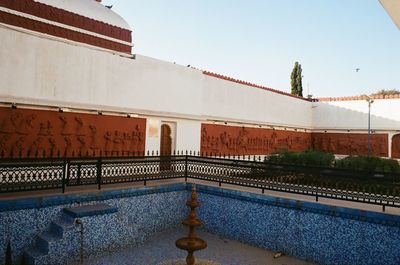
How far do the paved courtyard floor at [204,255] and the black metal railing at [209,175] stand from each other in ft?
5.23

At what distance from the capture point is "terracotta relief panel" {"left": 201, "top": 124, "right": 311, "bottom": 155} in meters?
15.6

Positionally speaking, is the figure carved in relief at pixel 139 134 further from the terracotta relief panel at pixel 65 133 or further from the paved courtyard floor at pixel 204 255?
the paved courtyard floor at pixel 204 255

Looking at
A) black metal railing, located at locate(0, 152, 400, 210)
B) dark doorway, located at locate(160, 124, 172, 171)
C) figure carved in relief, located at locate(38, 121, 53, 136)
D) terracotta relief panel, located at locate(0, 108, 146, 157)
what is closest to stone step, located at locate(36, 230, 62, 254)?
black metal railing, located at locate(0, 152, 400, 210)

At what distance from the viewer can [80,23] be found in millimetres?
12992

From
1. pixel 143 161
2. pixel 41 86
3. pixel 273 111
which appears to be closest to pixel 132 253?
pixel 143 161

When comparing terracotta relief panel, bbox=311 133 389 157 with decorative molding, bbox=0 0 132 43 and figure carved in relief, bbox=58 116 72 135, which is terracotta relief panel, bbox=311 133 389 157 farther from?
figure carved in relief, bbox=58 116 72 135

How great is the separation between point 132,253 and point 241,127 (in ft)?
38.3

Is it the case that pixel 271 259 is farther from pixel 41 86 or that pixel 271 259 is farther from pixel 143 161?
pixel 41 86

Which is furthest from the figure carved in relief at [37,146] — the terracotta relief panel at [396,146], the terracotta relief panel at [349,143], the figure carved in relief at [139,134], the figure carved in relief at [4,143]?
the terracotta relief panel at [396,146]

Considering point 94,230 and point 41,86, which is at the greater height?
point 41,86

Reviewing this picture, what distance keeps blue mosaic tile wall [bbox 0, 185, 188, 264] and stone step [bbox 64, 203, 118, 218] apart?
0.30 ft

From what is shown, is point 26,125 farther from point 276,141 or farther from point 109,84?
point 276,141

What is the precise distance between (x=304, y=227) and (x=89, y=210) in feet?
15.6

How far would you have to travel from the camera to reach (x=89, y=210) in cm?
661
